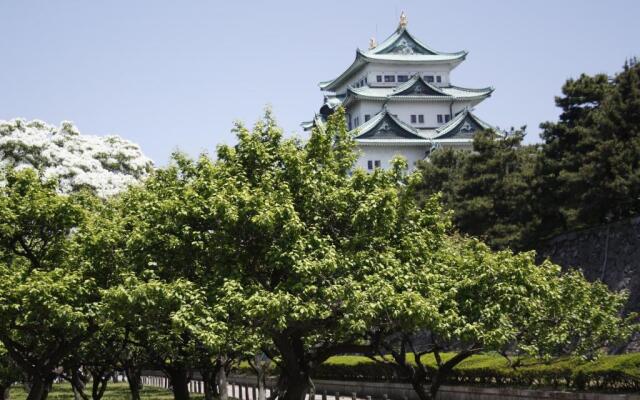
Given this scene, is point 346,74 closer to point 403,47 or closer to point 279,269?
point 403,47

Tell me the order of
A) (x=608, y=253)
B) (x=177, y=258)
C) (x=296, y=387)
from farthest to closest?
(x=608, y=253) < (x=296, y=387) < (x=177, y=258)

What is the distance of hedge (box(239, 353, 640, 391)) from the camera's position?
22734 millimetres

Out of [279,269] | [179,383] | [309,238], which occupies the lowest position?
[179,383]

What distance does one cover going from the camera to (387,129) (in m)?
74.8

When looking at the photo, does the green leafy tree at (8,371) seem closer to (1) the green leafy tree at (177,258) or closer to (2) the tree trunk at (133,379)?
(2) the tree trunk at (133,379)

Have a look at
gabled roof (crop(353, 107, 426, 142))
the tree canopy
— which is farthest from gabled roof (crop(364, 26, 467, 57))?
the tree canopy

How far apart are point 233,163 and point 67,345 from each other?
24.2ft

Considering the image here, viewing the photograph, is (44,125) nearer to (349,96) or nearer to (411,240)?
(411,240)

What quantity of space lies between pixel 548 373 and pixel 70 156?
2720cm

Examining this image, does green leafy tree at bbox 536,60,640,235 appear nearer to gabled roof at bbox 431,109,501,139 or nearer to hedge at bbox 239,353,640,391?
hedge at bbox 239,353,640,391

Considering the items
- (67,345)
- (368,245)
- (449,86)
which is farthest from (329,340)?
(449,86)

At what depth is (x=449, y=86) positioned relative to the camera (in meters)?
84.4

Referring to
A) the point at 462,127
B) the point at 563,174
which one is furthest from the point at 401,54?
the point at 563,174

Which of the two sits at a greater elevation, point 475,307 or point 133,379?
point 475,307
